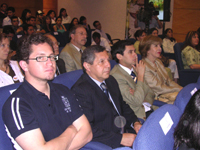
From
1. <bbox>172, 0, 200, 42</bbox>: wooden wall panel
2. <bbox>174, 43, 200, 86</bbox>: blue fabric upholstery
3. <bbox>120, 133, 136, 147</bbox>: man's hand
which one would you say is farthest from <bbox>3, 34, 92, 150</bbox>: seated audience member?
<bbox>172, 0, 200, 42</bbox>: wooden wall panel

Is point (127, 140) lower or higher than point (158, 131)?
lower

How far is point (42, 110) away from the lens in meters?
1.20

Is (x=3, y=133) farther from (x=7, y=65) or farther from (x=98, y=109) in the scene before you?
(x=7, y=65)

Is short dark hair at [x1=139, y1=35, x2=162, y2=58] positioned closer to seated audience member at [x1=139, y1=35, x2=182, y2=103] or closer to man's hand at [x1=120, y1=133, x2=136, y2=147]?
seated audience member at [x1=139, y1=35, x2=182, y2=103]

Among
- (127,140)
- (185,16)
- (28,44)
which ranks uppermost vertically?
(185,16)

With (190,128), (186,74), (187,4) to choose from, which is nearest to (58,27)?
(186,74)

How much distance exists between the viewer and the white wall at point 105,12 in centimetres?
821

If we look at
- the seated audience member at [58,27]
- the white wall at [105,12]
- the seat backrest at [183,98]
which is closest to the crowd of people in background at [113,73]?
the seat backrest at [183,98]

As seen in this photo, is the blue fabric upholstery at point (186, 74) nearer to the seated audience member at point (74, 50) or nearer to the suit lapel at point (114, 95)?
the seated audience member at point (74, 50)

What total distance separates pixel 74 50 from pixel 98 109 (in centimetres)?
199

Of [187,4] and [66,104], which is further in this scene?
[187,4]

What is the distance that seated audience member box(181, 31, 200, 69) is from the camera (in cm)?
382

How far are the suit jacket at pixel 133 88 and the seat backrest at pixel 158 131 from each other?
0.87 meters

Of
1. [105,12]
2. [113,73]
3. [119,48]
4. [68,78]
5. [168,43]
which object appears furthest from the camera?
[105,12]
